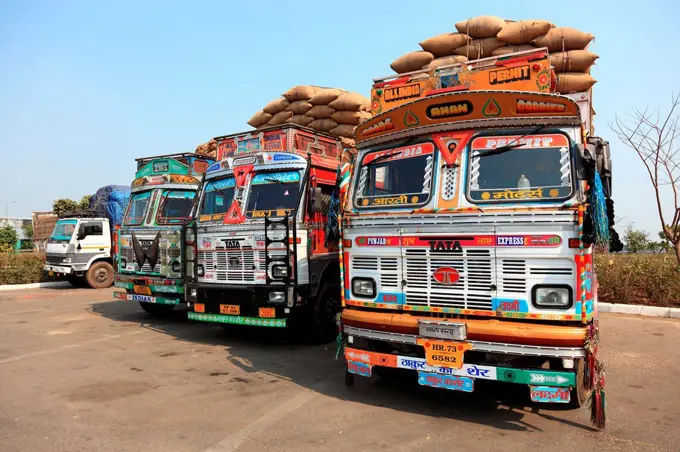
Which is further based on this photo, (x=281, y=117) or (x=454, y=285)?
(x=281, y=117)

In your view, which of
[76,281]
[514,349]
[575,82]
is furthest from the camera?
[76,281]

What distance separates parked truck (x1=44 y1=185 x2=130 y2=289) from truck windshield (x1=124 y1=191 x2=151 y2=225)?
19.8ft

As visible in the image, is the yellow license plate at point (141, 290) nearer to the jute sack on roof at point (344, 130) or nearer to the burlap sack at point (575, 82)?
the jute sack on roof at point (344, 130)

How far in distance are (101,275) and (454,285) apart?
15313 mm

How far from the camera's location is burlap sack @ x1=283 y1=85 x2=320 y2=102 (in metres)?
12.0

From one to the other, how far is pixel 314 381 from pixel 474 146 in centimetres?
319

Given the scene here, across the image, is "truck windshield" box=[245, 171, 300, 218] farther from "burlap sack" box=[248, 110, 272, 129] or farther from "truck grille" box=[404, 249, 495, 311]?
"burlap sack" box=[248, 110, 272, 129]

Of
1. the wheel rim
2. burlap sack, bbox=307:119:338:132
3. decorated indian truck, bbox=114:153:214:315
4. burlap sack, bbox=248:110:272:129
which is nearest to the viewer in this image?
decorated indian truck, bbox=114:153:214:315

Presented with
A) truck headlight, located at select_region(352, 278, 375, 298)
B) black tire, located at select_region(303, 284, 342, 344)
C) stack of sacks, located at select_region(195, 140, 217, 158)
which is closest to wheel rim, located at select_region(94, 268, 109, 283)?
stack of sacks, located at select_region(195, 140, 217, 158)

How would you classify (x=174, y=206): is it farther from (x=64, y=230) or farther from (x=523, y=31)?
(x=64, y=230)

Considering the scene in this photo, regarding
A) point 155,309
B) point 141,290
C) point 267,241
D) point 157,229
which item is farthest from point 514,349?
point 155,309

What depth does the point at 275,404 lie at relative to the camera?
16.1 ft

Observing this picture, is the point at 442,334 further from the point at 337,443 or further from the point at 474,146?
the point at 474,146

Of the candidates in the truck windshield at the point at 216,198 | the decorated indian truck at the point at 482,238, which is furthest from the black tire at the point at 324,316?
the decorated indian truck at the point at 482,238
